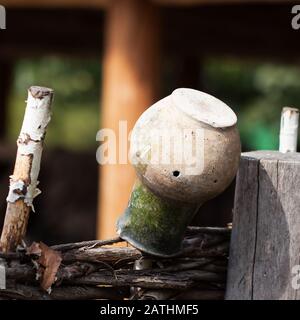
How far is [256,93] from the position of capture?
1620cm

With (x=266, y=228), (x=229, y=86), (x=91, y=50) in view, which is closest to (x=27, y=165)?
(x=266, y=228)

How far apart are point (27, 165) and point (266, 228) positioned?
0.62 meters

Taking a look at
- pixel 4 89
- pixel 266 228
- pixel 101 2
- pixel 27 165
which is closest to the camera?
pixel 27 165

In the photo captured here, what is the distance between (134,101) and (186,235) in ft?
6.90

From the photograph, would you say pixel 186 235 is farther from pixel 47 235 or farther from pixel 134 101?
pixel 47 235

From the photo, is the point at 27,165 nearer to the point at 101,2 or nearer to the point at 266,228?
the point at 266,228

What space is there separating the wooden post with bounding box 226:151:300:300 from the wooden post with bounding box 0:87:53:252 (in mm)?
540

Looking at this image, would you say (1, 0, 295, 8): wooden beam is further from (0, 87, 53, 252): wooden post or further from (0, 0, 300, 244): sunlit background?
(0, 87, 53, 252): wooden post

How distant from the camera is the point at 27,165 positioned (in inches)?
80.1

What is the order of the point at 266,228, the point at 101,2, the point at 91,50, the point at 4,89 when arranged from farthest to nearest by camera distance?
1. the point at 4,89
2. the point at 91,50
3. the point at 101,2
4. the point at 266,228

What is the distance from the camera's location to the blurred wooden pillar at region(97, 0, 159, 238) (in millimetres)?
4312

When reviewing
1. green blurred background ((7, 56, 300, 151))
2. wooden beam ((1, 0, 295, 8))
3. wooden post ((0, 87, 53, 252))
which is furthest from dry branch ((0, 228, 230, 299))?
green blurred background ((7, 56, 300, 151))

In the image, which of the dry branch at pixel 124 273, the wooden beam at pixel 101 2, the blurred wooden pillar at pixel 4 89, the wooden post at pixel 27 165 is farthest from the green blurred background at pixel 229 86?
the wooden post at pixel 27 165

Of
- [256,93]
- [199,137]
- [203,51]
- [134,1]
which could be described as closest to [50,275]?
[199,137]
